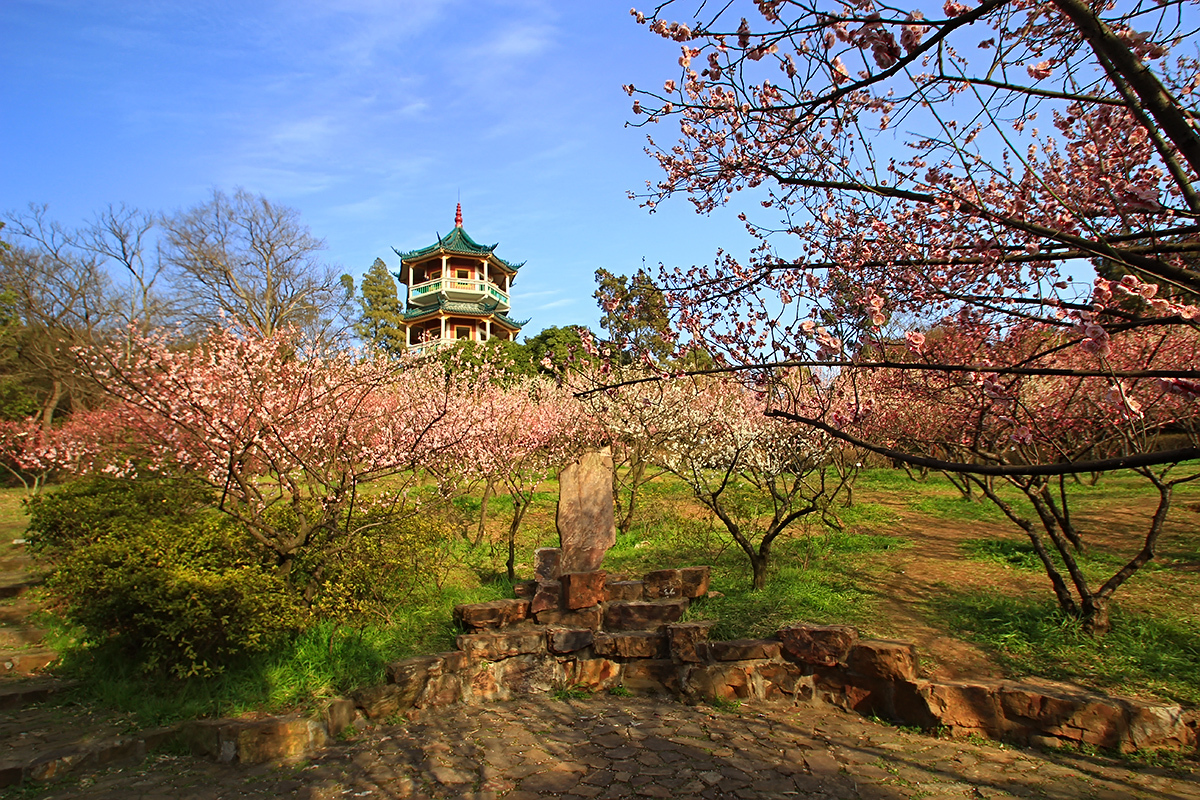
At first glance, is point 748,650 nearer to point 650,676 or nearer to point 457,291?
point 650,676

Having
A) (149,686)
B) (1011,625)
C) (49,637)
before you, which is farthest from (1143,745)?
(49,637)

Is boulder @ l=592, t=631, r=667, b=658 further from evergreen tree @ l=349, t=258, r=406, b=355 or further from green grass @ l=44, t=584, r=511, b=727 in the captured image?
evergreen tree @ l=349, t=258, r=406, b=355

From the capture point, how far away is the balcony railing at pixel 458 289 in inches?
1475

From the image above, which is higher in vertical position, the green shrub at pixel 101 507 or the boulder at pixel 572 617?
the green shrub at pixel 101 507

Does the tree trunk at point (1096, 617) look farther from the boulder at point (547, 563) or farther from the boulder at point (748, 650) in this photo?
the boulder at point (547, 563)

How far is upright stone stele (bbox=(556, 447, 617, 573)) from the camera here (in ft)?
25.7

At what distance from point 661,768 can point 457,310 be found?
1335 inches

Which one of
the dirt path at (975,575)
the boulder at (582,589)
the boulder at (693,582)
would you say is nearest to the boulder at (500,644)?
the boulder at (582,589)

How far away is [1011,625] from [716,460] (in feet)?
17.3

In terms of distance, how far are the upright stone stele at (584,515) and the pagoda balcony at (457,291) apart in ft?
101

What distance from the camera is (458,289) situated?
1476 inches

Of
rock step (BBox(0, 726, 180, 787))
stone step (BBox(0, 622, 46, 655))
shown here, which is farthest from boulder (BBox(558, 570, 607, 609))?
stone step (BBox(0, 622, 46, 655))

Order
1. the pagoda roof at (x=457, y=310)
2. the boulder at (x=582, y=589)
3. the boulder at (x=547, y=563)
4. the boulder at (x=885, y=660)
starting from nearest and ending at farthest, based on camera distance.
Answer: the boulder at (x=885, y=660)
the boulder at (x=582, y=589)
the boulder at (x=547, y=563)
the pagoda roof at (x=457, y=310)

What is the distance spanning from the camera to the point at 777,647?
5.84 m
